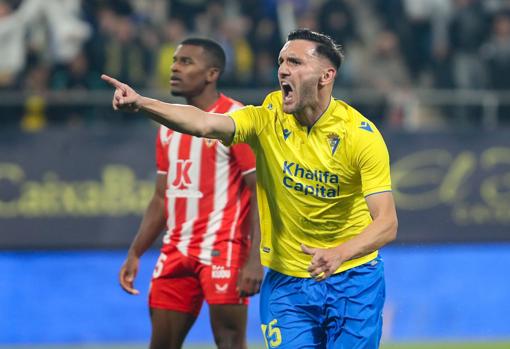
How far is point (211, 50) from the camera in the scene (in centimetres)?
770

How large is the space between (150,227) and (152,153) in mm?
5443

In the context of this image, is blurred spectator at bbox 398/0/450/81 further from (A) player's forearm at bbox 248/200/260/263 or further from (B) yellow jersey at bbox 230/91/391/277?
(B) yellow jersey at bbox 230/91/391/277

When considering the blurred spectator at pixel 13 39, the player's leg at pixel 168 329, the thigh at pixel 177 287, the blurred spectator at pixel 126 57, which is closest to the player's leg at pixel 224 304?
the thigh at pixel 177 287

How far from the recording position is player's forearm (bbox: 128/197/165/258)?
25.3 ft

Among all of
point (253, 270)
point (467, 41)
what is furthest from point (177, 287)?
point (467, 41)

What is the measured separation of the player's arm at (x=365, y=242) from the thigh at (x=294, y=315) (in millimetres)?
512

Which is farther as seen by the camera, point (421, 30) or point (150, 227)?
point (421, 30)

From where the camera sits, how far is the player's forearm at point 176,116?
5.66 metres

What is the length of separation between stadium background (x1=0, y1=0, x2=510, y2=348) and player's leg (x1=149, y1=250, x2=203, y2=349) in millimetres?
5073

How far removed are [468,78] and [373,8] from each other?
5.87ft

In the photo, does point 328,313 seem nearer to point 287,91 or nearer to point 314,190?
point 314,190

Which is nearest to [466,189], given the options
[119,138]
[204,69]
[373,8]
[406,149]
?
[406,149]

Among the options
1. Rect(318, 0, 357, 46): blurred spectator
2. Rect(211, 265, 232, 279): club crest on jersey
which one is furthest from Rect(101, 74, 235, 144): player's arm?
Rect(318, 0, 357, 46): blurred spectator

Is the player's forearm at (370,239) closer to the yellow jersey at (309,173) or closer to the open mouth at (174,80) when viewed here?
the yellow jersey at (309,173)
